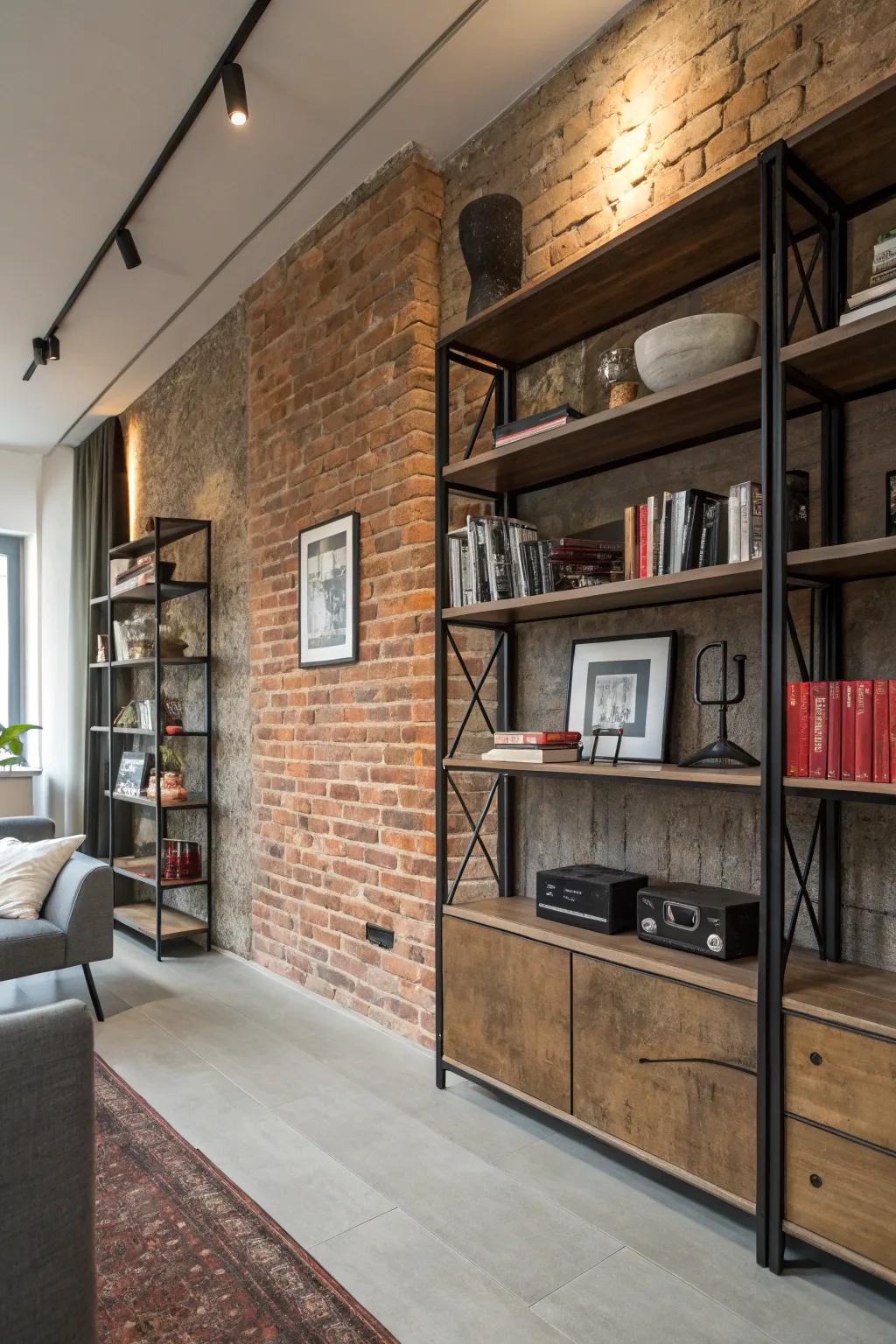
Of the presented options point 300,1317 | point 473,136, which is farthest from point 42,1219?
point 473,136

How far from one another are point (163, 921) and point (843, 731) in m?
3.69

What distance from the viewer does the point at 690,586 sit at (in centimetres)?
210

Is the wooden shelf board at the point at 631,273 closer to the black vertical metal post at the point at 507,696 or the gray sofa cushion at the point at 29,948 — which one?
the black vertical metal post at the point at 507,696

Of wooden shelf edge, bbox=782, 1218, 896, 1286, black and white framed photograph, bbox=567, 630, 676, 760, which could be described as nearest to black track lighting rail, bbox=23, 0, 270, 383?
black and white framed photograph, bbox=567, 630, 676, 760

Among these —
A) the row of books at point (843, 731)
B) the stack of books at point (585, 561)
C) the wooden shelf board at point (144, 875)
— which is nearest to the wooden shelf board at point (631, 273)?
the stack of books at point (585, 561)

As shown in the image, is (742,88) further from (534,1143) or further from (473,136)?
(534,1143)

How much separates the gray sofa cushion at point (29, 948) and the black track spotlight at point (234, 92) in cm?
270

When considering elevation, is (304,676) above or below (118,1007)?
above

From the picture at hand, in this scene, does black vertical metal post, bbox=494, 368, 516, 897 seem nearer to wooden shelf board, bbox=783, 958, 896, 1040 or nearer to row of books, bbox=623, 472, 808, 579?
row of books, bbox=623, 472, 808, 579

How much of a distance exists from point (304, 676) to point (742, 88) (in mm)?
2493

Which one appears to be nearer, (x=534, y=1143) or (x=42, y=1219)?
(x=42, y=1219)

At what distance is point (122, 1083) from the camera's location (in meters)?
2.74

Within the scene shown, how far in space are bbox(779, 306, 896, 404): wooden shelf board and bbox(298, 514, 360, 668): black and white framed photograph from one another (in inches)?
71.9

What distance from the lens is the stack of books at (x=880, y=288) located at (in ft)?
5.56
